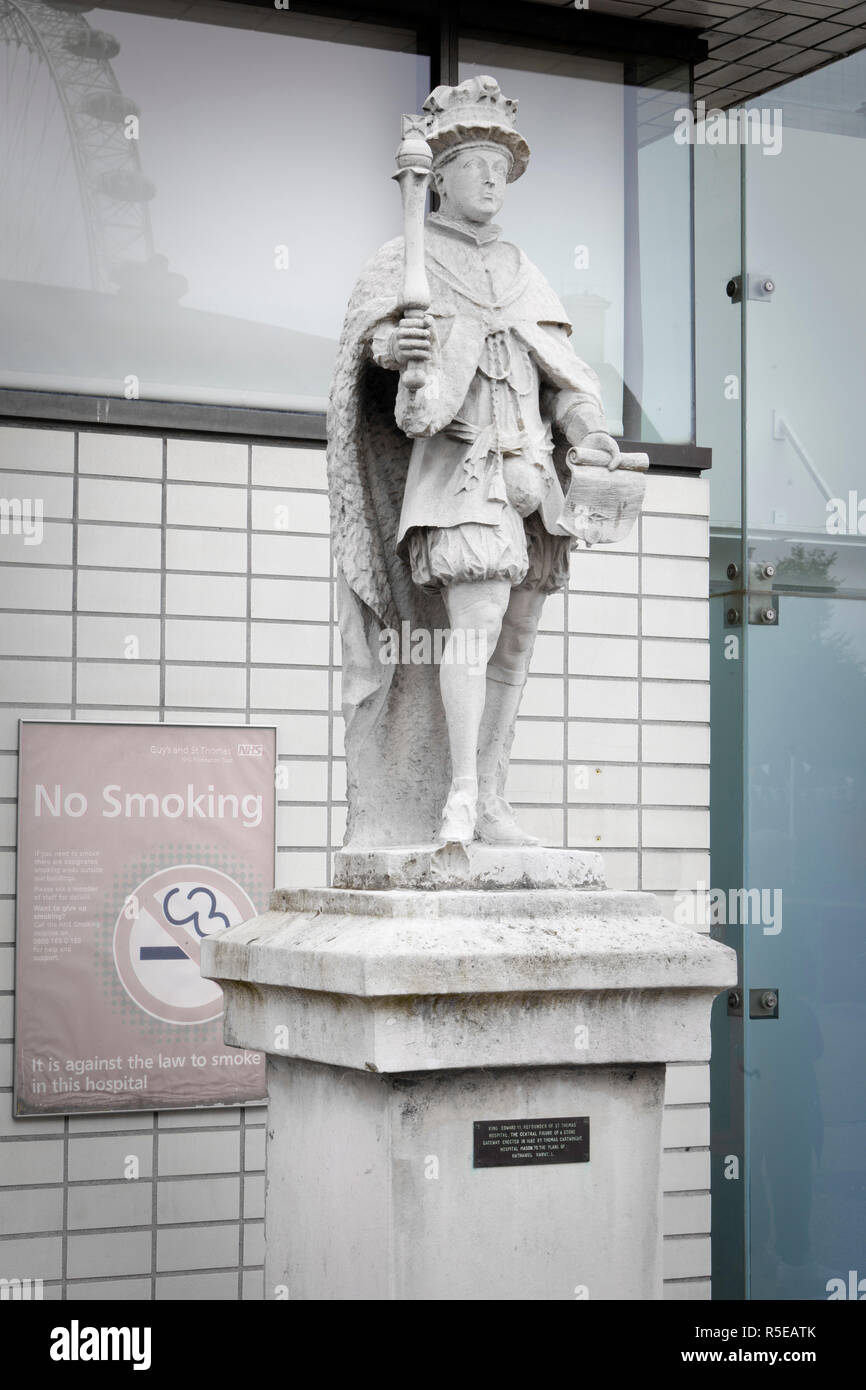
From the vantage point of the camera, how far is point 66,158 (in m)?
6.89

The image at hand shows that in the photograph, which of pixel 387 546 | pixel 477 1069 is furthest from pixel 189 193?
pixel 477 1069

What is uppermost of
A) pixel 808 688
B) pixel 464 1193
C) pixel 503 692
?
pixel 808 688

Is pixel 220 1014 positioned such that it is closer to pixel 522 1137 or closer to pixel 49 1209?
pixel 49 1209

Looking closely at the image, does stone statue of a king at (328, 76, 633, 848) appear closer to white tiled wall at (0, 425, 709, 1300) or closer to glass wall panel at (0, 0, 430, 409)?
white tiled wall at (0, 425, 709, 1300)

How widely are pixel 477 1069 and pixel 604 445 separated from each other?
5.40ft

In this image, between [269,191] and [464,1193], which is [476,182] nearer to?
[464,1193]

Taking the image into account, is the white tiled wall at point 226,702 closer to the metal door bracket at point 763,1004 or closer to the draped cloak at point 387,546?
the metal door bracket at point 763,1004

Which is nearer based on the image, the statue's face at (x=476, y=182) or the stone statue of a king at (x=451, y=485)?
the stone statue of a king at (x=451, y=485)

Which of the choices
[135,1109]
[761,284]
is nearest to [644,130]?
[761,284]

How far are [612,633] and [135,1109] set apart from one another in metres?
2.93

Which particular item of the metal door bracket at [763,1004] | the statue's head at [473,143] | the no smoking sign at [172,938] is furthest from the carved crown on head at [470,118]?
the metal door bracket at [763,1004]

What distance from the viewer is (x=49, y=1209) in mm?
6426

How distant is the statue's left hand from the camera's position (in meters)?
4.25

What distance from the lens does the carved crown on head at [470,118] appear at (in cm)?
430
